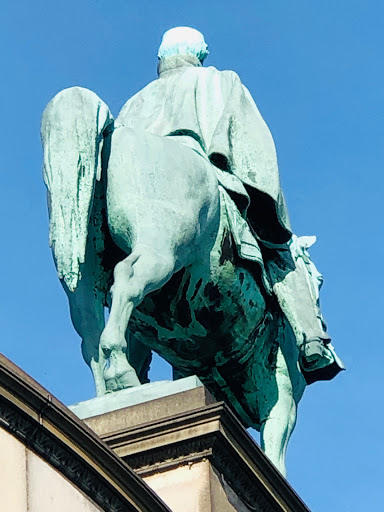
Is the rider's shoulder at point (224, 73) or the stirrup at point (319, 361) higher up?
the rider's shoulder at point (224, 73)

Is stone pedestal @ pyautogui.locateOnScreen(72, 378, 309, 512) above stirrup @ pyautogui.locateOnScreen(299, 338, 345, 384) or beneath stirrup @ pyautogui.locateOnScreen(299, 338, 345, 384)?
beneath

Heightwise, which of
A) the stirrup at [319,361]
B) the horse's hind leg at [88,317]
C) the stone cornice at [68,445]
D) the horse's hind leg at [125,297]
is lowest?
the stone cornice at [68,445]

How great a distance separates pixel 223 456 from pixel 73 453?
1671 millimetres

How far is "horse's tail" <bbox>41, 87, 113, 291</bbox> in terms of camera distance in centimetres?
2075

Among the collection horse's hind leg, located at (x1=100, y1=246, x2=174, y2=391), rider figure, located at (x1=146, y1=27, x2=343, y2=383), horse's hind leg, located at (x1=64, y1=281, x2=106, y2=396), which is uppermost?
rider figure, located at (x1=146, y1=27, x2=343, y2=383)

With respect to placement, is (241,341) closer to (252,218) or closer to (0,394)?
(252,218)

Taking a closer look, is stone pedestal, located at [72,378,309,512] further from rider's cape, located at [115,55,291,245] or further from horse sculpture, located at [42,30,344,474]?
rider's cape, located at [115,55,291,245]

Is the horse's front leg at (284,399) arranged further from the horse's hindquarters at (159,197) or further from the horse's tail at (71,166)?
the horse's tail at (71,166)

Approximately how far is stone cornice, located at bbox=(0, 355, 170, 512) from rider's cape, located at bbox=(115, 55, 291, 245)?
10.7ft

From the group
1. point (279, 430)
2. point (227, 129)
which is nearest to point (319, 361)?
point (279, 430)

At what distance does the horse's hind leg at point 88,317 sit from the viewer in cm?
2123

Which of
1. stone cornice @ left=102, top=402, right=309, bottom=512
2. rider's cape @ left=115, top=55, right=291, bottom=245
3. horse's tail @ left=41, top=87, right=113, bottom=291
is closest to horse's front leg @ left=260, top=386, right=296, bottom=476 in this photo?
rider's cape @ left=115, top=55, right=291, bottom=245

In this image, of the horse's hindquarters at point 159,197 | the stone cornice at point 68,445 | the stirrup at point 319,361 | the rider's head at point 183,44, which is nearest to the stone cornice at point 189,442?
the stone cornice at point 68,445

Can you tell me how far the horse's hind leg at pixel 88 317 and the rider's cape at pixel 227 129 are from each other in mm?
1213
